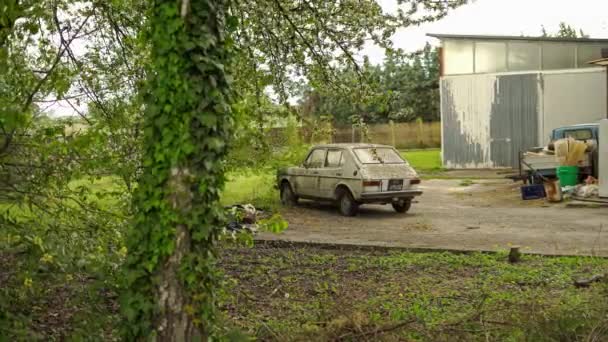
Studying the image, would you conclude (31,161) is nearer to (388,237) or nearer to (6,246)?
(6,246)

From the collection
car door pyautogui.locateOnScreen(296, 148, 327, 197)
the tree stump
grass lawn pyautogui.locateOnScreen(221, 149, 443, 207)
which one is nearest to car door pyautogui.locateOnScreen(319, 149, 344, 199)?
car door pyautogui.locateOnScreen(296, 148, 327, 197)

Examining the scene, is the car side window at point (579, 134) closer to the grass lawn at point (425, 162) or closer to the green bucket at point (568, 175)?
the green bucket at point (568, 175)

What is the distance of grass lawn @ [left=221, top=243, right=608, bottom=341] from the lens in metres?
5.30

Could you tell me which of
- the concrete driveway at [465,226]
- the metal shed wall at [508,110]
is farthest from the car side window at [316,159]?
the metal shed wall at [508,110]

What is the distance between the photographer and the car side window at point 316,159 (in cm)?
1668

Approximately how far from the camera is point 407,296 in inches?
292

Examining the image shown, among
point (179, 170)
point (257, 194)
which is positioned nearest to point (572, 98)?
point (257, 194)

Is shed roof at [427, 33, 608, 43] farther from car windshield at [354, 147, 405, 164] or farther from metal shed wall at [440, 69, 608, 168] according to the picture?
car windshield at [354, 147, 405, 164]

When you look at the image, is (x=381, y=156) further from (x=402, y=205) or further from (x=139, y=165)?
(x=139, y=165)

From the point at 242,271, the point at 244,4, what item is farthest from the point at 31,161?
the point at 242,271

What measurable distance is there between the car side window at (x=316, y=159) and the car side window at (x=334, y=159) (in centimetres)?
19

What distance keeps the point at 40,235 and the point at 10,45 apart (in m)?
1.41

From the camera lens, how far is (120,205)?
521 centimetres

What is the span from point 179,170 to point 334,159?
12.3 meters
